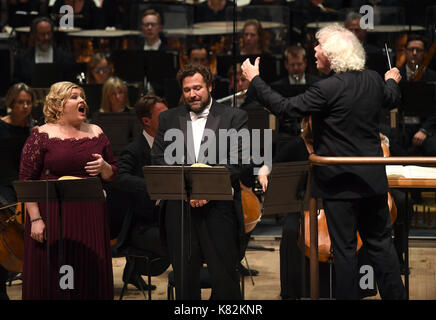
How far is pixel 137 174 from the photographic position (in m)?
5.37

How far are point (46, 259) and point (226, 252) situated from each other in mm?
1019

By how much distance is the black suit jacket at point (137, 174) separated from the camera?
5.27m

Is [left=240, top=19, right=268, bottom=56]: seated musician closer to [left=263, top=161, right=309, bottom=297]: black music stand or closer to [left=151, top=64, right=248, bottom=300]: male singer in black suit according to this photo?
[left=151, top=64, right=248, bottom=300]: male singer in black suit

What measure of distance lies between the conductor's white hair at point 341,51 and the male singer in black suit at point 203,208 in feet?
2.15

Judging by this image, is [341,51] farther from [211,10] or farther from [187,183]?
[211,10]

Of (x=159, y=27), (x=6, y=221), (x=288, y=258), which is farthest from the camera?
(x=159, y=27)

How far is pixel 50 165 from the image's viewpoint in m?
4.45

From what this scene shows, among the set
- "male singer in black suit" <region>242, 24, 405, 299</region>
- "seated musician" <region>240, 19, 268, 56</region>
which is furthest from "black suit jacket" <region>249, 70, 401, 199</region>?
"seated musician" <region>240, 19, 268, 56</region>

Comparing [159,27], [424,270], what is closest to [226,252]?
[424,270]

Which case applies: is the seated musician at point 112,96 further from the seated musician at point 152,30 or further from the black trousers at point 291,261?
the black trousers at point 291,261

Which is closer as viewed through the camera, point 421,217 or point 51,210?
point 51,210

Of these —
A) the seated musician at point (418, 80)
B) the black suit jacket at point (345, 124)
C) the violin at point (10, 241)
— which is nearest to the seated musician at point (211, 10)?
the seated musician at point (418, 80)
